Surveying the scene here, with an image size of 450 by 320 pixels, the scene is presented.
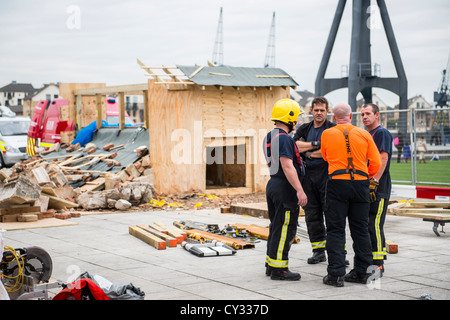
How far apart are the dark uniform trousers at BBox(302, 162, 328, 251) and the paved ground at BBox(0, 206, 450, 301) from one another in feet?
1.34

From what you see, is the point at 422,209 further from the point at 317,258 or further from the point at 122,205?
the point at 122,205

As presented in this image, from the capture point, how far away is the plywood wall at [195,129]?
664 inches

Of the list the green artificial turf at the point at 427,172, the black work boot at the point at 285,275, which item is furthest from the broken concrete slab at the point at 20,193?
the green artificial turf at the point at 427,172

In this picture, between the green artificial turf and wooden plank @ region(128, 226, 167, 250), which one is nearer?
wooden plank @ region(128, 226, 167, 250)

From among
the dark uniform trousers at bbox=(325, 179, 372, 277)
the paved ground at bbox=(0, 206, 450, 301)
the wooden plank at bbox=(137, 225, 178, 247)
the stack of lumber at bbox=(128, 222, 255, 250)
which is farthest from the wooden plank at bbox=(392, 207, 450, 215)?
the dark uniform trousers at bbox=(325, 179, 372, 277)

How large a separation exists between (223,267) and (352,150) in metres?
2.48

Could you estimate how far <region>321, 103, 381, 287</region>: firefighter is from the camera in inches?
270

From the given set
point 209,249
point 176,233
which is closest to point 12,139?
point 176,233

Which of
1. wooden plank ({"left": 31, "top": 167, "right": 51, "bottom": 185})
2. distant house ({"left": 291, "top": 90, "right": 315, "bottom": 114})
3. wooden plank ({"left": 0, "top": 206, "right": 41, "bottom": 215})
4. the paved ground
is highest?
distant house ({"left": 291, "top": 90, "right": 315, "bottom": 114})

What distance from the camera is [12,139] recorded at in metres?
27.7

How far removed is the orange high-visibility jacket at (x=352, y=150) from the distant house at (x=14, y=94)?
396 ft

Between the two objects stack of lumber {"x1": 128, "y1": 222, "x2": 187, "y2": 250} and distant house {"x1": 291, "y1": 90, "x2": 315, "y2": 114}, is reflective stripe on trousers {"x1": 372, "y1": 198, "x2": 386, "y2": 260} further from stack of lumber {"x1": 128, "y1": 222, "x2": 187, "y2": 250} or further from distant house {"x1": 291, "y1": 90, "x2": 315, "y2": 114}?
distant house {"x1": 291, "y1": 90, "x2": 315, "y2": 114}
